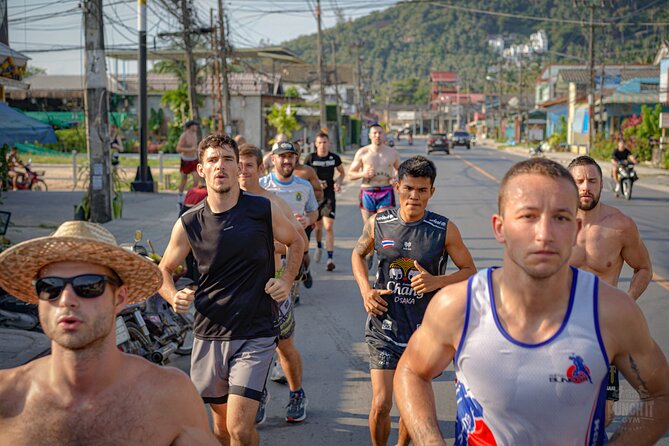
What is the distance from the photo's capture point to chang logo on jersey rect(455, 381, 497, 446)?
284cm

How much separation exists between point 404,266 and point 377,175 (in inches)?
291

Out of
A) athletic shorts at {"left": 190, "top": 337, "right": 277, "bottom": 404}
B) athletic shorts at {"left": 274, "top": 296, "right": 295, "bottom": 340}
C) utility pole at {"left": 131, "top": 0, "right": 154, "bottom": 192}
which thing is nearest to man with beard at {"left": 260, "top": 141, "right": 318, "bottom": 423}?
athletic shorts at {"left": 274, "top": 296, "right": 295, "bottom": 340}

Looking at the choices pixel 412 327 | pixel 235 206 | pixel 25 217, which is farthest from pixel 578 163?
pixel 25 217

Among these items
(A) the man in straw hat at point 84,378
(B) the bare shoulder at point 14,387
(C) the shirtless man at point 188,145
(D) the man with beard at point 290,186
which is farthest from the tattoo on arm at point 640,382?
(C) the shirtless man at point 188,145

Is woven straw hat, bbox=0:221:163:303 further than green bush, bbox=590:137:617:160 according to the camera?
No

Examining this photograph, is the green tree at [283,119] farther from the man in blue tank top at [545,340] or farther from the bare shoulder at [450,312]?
the man in blue tank top at [545,340]

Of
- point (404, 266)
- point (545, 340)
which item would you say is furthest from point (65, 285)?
point (404, 266)

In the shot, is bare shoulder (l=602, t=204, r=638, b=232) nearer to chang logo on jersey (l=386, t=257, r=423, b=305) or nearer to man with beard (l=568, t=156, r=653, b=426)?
man with beard (l=568, t=156, r=653, b=426)

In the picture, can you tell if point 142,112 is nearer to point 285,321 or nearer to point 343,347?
point 343,347

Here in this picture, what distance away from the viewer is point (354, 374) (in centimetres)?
726

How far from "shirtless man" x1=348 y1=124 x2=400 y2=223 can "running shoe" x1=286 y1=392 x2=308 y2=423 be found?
660 cm

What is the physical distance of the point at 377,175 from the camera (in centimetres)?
1255

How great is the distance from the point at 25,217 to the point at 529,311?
16.5m

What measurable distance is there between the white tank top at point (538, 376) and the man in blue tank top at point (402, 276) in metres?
2.19
